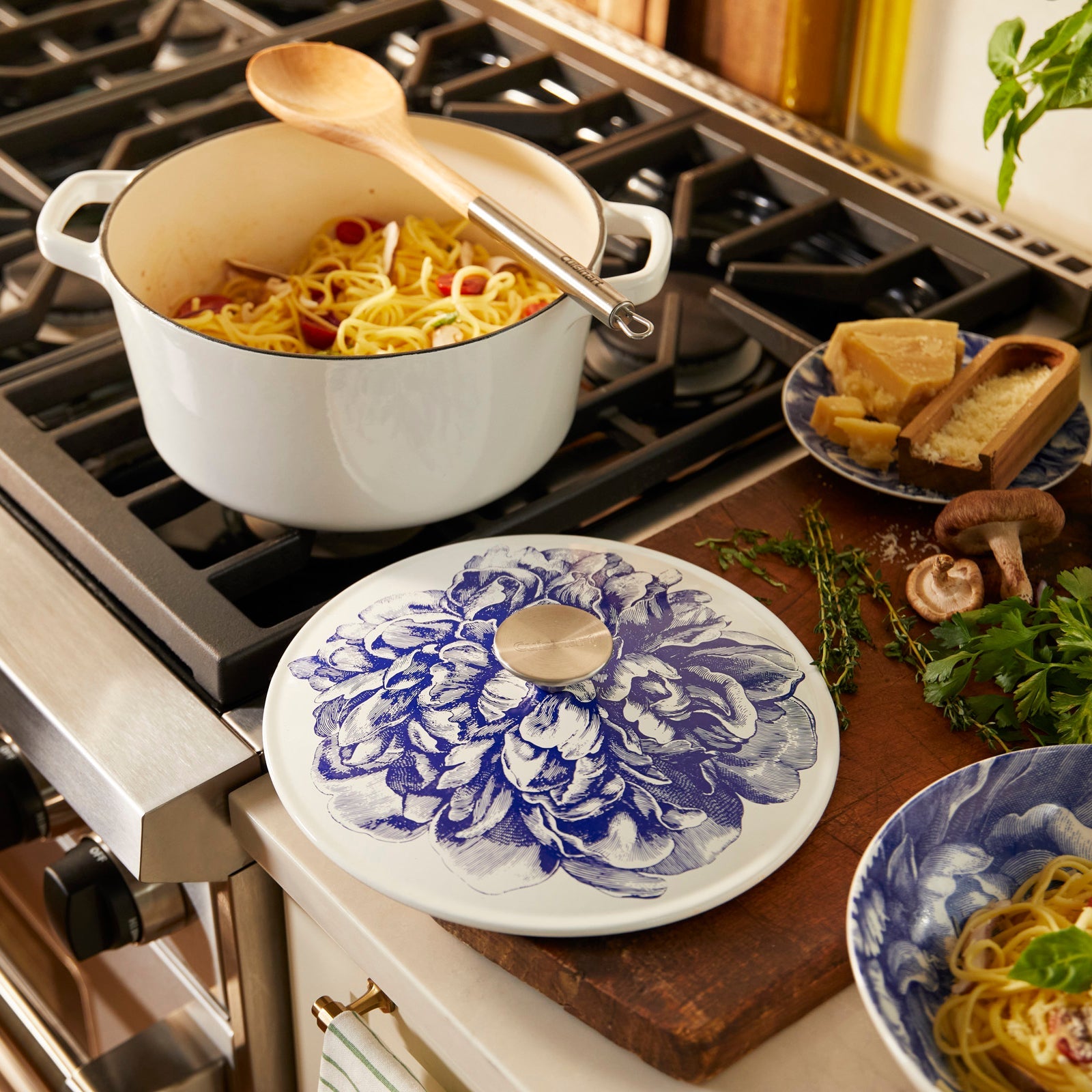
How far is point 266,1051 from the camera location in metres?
0.82

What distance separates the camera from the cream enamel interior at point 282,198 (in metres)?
0.82

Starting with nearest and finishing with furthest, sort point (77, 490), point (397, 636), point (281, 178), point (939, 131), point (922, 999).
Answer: point (922, 999) → point (397, 636) → point (77, 490) → point (281, 178) → point (939, 131)

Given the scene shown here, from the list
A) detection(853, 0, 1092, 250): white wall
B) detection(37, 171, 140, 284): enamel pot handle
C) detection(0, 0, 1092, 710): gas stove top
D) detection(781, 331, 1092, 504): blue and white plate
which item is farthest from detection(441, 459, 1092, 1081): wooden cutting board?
detection(853, 0, 1092, 250): white wall

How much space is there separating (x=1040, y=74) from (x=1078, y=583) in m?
0.30

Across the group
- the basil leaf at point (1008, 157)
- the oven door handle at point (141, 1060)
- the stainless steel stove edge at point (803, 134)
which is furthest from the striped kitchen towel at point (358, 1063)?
the stainless steel stove edge at point (803, 134)

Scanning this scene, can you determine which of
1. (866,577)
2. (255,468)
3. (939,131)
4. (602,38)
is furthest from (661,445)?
(602,38)

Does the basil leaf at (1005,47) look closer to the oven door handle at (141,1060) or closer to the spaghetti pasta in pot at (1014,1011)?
the spaghetti pasta in pot at (1014,1011)

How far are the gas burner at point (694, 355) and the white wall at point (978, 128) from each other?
1.20 ft

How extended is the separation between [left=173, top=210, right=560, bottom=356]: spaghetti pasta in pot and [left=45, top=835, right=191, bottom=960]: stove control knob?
1.12ft

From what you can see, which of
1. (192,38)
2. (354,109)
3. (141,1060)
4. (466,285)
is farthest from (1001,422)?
(192,38)

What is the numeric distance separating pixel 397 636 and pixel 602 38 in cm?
93

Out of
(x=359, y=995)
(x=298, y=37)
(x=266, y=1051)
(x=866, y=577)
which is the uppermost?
(x=298, y=37)

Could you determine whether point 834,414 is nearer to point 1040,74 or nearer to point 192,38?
point 1040,74

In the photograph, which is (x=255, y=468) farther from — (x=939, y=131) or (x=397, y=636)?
(x=939, y=131)
